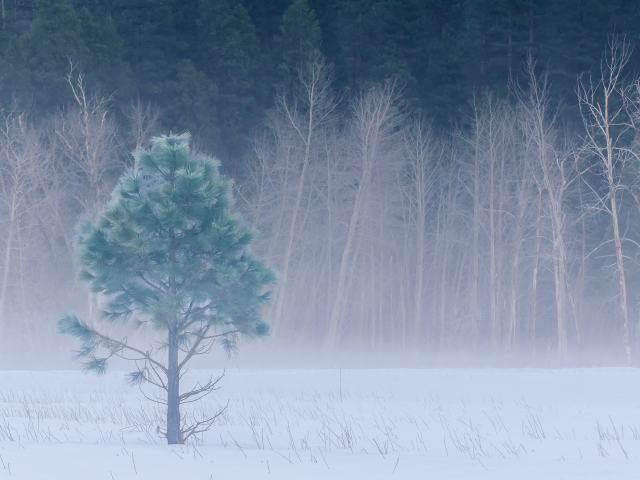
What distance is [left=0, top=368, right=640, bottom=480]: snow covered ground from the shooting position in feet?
29.0

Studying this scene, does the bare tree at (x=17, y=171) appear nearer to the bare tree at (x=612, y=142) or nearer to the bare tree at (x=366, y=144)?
the bare tree at (x=366, y=144)

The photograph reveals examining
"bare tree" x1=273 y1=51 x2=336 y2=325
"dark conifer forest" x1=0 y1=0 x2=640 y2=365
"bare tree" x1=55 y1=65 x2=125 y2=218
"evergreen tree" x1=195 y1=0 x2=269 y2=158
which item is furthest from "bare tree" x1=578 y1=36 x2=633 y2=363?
"evergreen tree" x1=195 y1=0 x2=269 y2=158

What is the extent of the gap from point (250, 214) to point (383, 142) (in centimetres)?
732

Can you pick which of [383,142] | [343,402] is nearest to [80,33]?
[383,142]

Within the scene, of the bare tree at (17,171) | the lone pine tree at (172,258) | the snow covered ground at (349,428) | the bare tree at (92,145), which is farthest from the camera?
the bare tree at (17,171)

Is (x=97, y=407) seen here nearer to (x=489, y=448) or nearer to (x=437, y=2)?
(x=489, y=448)

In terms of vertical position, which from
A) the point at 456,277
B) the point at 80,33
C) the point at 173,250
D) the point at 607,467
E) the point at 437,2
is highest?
the point at 437,2

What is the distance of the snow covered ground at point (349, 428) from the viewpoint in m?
8.84

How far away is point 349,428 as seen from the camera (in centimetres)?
1324

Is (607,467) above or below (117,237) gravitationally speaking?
below

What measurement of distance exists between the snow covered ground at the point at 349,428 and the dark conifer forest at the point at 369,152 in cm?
840

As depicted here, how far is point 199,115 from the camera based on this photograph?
37781mm

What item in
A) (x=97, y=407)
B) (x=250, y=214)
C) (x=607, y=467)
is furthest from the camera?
(x=250, y=214)

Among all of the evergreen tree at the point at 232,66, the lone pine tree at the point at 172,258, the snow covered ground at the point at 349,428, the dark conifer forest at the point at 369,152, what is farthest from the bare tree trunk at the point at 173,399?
the evergreen tree at the point at 232,66
